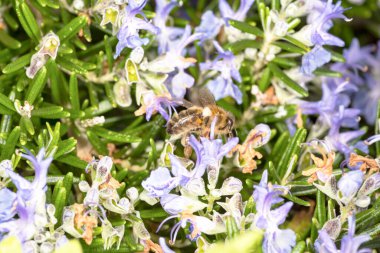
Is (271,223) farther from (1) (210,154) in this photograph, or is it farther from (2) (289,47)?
(2) (289,47)

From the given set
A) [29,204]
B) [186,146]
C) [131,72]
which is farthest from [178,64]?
[29,204]

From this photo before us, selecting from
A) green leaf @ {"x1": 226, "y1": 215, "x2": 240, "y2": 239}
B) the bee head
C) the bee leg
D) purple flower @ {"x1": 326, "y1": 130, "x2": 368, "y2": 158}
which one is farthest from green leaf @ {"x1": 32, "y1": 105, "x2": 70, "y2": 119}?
purple flower @ {"x1": 326, "y1": 130, "x2": 368, "y2": 158}

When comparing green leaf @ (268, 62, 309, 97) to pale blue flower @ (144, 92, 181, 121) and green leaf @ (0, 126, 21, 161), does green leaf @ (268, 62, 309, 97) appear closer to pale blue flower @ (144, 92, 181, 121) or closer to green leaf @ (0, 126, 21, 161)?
pale blue flower @ (144, 92, 181, 121)

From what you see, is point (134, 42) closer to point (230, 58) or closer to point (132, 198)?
point (230, 58)

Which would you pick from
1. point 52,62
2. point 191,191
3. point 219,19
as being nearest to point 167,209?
point 191,191

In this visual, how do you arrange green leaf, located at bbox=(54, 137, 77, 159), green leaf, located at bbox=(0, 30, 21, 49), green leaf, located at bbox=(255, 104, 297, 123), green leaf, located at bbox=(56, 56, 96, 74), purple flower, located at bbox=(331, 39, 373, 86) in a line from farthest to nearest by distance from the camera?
1. purple flower, located at bbox=(331, 39, 373, 86)
2. green leaf, located at bbox=(255, 104, 297, 123)
3. green leaf, located at bbox=(0, 30, 21, 49)
4. green leaf, located at bbox=(56, 56, 96, 74)
5. green leaf, located at bbox=(54, 137, 77, 159)

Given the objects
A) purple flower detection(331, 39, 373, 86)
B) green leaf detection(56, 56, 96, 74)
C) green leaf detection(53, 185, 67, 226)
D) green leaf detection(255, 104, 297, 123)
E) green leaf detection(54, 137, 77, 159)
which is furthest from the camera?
purple flower detection(331, 39, 373, 86)

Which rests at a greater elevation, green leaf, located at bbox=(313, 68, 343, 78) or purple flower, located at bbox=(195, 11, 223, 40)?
purple flower, located at bbox=(195, 11, 223, 40)
